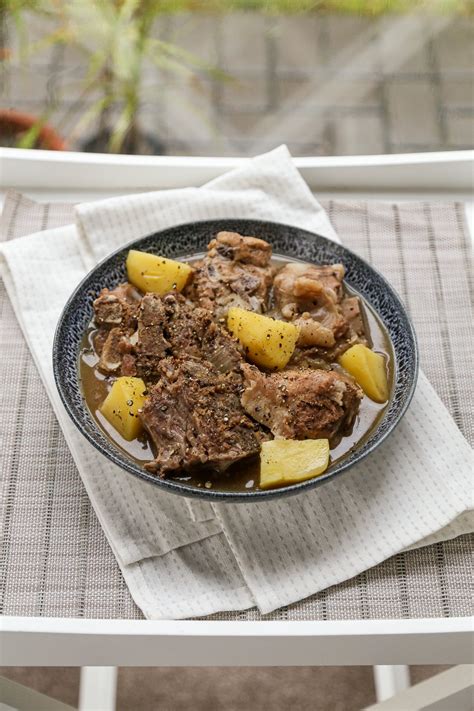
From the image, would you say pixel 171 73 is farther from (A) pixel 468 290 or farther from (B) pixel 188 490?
(B) pixel 188 490

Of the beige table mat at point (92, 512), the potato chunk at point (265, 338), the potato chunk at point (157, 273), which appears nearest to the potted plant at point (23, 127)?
the beige table mat at point (92, 512)

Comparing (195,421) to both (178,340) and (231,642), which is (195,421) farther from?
(231,642)

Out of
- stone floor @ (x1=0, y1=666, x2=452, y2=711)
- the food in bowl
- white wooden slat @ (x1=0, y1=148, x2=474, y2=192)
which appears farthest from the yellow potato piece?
stone floor @ (x1=0, y1=666, x2=452, y2=711)

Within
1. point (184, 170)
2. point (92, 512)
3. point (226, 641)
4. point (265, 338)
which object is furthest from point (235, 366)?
point (184, 170)

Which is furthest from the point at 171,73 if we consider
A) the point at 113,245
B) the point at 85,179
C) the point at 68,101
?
the point at 113,245

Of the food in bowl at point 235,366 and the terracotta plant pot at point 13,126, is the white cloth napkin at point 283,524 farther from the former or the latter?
the terracotta plant pot at point 13,126
